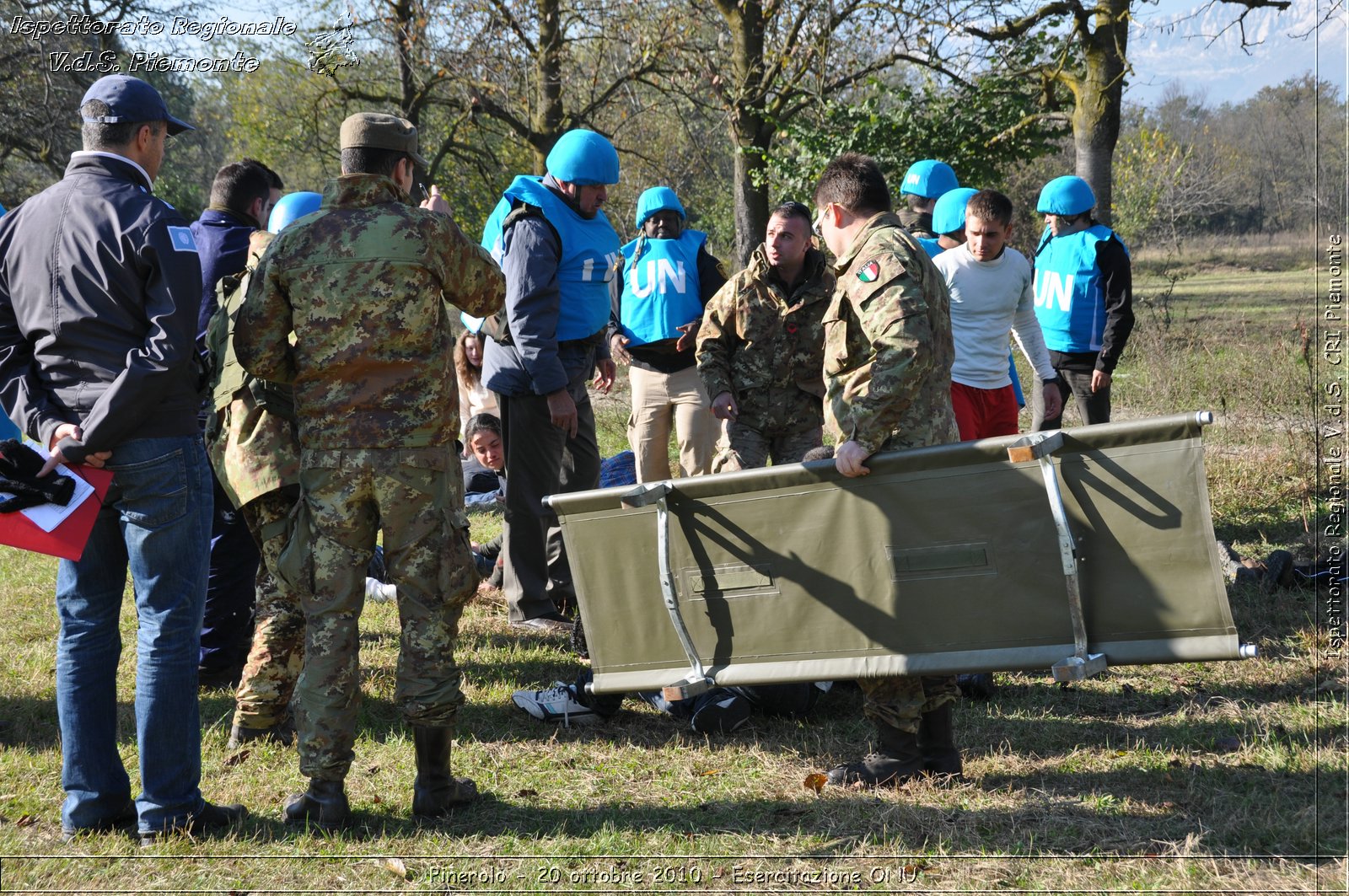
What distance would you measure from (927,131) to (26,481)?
13.9m

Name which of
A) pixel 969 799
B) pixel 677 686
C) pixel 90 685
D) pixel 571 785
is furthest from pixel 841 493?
pixel 90 685

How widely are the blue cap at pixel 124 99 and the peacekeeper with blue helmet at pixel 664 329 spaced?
359cm

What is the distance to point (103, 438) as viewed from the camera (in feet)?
11.2

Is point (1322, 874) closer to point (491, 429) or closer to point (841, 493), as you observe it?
point (841, 493)

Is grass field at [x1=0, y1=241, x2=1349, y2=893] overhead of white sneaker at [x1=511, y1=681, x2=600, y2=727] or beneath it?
beneath

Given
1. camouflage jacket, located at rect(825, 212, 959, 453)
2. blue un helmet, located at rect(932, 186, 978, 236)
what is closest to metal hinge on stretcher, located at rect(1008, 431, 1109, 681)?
camouflage jacket, located at rect(825, 212, 959, 453)

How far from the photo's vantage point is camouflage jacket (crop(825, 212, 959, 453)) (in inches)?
144

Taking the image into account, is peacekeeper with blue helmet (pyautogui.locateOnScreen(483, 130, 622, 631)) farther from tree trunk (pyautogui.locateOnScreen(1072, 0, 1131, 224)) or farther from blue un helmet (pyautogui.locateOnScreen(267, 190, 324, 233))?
tree trunk (pyautogui.locateOnScreen(1072, 0, 1131, 224))

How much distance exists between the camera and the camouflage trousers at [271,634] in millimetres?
4219

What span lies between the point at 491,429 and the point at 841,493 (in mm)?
2929

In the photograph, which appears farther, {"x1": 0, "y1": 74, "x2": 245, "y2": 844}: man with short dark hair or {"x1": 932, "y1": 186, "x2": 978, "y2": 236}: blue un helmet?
{"x1": 932, "y1": 186, "x2": 978, "y2": 236}: blue un helmet

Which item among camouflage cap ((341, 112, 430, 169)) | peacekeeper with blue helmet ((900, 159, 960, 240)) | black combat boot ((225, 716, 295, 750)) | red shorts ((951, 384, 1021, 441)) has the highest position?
peacekeeper with blue helmet ((900, 159, 960, 240))

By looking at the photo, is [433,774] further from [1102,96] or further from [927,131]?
[927,131]

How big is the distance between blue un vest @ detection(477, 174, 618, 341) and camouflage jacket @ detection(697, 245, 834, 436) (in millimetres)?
761
